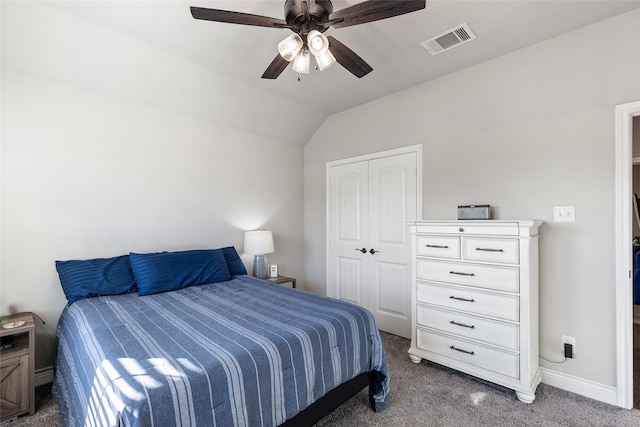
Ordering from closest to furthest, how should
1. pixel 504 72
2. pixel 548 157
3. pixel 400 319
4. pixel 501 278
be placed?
pixel 501 278 → pixel 548 157 → pixel 504 72 → pixel 400 319

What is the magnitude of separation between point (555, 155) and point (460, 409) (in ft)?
6.49

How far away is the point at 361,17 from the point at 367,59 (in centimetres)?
107

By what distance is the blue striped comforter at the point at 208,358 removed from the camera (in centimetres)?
110

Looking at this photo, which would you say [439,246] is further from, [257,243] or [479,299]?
[257,243]

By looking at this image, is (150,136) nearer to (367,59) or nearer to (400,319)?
(367,59)

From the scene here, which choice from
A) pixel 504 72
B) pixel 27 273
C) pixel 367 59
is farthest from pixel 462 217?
pixel 27 273

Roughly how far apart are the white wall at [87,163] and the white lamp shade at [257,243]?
0.76 ft

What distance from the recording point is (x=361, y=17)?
1569 millimetres

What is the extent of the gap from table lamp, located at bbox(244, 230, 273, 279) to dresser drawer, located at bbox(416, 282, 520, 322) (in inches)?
67.8

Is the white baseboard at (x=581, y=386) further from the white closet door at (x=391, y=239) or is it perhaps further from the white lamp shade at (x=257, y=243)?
the white lamp shade at (x=257, y=243)

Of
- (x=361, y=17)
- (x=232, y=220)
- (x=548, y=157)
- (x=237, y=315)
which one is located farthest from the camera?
(x=232, y=220)

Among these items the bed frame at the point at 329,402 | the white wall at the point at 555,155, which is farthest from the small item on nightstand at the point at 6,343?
the white wall at the point at 555,155

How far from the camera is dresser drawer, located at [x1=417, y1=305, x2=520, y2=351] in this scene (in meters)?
2.10

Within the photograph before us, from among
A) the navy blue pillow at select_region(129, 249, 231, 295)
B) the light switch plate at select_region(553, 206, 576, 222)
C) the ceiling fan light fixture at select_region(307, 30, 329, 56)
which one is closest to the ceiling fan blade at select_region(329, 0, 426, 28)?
the ceiling fan light fixture at select_region(307, 30, 329, 56)
